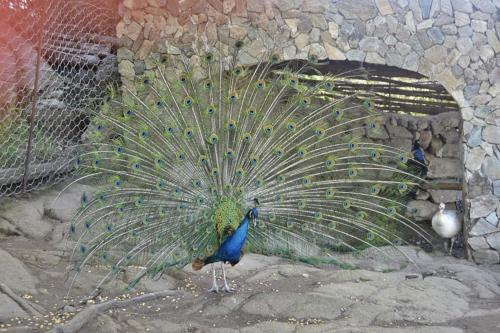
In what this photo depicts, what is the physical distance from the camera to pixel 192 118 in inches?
270

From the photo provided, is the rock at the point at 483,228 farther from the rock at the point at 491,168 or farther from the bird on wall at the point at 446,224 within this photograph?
the rock at the point at 491,168

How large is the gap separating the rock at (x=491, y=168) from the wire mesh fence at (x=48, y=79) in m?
5.08

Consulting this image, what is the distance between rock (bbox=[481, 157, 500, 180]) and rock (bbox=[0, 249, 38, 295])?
580 centimetres

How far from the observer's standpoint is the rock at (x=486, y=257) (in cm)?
921

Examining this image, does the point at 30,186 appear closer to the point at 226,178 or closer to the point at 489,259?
the point at 226,178

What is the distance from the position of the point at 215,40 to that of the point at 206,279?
10.5ft

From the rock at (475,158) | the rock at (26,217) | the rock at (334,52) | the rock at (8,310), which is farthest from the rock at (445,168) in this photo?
the rock at (8,310)

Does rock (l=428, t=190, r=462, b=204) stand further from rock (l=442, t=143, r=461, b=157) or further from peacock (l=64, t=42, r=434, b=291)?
peacock (l=64, t=42, r=434, b=291)

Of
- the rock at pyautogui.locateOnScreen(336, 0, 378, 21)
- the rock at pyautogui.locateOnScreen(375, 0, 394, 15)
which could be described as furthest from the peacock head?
the rock at pyautogui.locateOnScreen(375, 0, 394, 15)

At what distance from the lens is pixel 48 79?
8.38 metres

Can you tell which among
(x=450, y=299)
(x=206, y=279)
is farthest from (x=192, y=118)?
(x=450, y=299)

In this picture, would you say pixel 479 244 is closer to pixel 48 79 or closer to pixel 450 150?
pixel 450 150

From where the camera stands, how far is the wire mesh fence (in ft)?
25.5

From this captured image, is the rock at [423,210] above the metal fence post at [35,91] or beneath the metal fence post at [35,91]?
above
